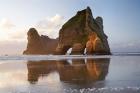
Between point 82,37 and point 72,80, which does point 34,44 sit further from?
point 72,80

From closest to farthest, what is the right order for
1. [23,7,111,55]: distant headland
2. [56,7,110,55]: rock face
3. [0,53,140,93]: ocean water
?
[0,53,140,93]: ocean water < [23,7,111,55]: distant headland < [56,7,110,55]: rock face

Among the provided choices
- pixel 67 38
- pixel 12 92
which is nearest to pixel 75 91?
pixel 12 92

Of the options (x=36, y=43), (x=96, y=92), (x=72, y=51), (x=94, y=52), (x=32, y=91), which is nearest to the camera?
(x=96, y=92)

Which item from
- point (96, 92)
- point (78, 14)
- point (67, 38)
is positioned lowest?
point (96, 92)

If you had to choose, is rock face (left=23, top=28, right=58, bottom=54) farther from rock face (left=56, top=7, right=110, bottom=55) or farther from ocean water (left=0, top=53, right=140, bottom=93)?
ocean water (left=0, top=53, right=140, bottom=93)

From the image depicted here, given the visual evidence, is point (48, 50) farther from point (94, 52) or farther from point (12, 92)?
point (12, 92)

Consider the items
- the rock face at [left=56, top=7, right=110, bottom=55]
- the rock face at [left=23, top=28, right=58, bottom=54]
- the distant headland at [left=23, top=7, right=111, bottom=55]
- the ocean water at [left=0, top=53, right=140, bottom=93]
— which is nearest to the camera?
the ocean water at [left=0, top=53, right=140, bottom=93]

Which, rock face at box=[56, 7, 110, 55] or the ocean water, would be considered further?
rock face at box=[56, 7, 110, 55]

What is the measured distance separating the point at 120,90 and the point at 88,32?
105485 mm

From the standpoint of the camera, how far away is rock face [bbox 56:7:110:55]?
112 meters

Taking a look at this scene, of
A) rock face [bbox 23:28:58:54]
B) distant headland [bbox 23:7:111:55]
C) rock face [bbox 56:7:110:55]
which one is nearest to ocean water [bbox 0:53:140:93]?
distant headland [bbox 23:7:111:55]

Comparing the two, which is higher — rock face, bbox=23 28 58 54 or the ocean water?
rock face, bbox=23 28 58 54

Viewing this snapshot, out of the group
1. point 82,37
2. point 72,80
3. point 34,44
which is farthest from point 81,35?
point 72,80

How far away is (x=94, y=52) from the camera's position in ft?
352
